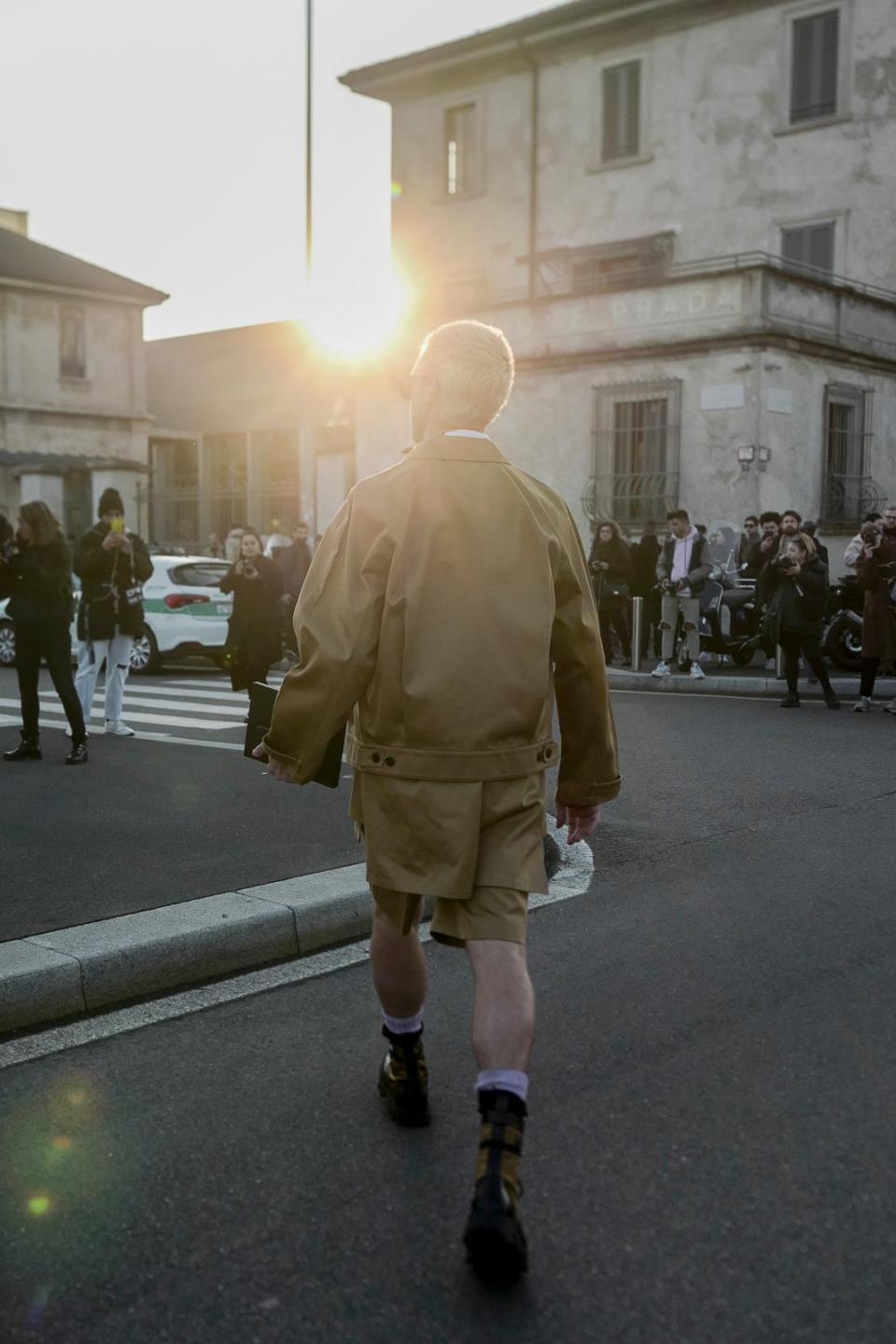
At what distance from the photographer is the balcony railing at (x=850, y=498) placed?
21062 mm

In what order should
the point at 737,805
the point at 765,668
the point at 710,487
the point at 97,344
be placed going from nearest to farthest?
the point at 737,805 → the point at 765,668 → the point at 710,487 → the point at 97,344

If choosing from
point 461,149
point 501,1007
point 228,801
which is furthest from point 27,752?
point 461,149

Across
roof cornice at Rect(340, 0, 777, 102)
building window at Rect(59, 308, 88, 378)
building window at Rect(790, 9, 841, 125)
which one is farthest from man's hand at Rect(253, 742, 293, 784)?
A: building window at Rect(59, 308, 88, 378)

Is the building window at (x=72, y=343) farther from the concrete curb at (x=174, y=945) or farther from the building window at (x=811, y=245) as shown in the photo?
the concrete curb at (x=174, y=945)

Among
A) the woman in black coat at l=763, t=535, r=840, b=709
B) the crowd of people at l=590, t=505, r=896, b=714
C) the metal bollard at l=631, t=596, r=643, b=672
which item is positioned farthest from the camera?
the metal bollard at l=631, t=596, r=643, b=672

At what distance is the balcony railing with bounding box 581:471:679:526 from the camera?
20531 millimetres

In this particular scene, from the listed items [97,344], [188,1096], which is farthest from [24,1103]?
[97,344]

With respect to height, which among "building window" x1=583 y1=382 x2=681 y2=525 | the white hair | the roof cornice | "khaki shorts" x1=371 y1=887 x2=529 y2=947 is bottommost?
"khaki shorts" x1=371 y1=887 x2=529 y2=947

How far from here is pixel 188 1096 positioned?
3746 mm

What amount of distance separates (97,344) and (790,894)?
3592 centimetres

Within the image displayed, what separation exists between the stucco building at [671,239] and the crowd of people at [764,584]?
2.00 meters

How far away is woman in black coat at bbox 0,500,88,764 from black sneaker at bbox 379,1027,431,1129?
6.21 meters

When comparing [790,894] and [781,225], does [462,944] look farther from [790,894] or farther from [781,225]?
[781,225]

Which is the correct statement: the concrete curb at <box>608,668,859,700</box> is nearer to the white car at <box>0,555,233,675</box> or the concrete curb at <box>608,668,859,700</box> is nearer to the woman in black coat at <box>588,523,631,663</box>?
the woman in black coat at <box>588,523,631,663</box>
